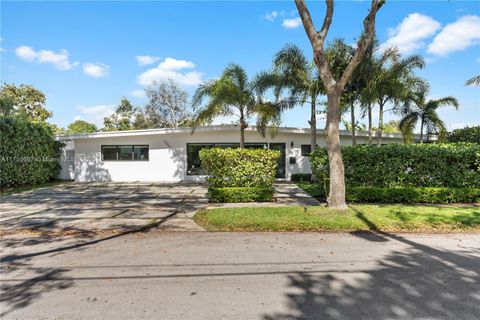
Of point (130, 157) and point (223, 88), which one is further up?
point (223, 88)

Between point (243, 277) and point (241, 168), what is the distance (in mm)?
5886

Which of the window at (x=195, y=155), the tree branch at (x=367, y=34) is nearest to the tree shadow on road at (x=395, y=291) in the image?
the tree branch at (x=367, y=34)

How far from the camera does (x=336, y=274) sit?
159 inches

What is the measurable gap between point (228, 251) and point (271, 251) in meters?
0.66

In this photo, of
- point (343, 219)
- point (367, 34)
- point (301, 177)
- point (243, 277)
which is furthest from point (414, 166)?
point (301, 177)

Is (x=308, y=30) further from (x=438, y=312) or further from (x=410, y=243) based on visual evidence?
(x=438, y=312)

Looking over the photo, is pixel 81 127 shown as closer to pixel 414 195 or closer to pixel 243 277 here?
pixel 414 195

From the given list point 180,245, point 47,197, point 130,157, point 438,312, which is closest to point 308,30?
point 180,245

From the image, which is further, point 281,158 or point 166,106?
point 166,106

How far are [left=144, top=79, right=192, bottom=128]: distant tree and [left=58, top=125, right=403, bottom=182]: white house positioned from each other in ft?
66.1

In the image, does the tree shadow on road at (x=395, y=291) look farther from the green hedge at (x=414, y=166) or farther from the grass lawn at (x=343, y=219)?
the green hedge at (x=414, y=166)

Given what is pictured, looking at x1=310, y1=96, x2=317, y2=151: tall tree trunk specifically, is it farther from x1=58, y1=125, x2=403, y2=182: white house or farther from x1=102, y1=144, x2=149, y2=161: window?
x1=102, y1=144, x2=149, y2=161: window

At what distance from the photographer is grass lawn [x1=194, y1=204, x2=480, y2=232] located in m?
6.51

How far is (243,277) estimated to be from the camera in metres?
4.00
